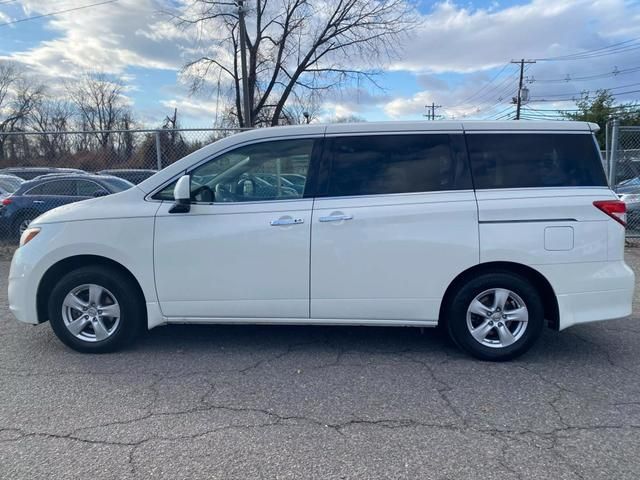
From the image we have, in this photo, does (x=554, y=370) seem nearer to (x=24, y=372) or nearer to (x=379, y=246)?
(x=379, y=246)

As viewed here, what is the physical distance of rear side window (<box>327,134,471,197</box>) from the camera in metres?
3.98

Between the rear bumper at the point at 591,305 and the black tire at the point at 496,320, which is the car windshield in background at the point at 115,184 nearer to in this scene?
the black tire at the point at 496,320

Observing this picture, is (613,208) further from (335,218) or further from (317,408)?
(317,408)

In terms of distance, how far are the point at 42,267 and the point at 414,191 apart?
3.22 metres

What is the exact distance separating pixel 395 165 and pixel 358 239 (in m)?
0.71

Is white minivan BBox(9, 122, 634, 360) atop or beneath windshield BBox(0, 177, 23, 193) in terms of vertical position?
beneath

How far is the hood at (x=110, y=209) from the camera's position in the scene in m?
4.05

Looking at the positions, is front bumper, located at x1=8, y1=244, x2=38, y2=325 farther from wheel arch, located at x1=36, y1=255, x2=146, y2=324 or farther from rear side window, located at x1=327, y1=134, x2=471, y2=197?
rear side window, located at x1=327, y1=134, x2=471, y2=197

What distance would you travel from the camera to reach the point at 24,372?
3.87m

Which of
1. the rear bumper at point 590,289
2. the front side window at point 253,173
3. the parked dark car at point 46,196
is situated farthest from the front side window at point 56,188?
the rear bumper at point 590,289

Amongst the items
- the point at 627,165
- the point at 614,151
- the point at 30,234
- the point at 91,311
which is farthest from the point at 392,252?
the point at 627,165

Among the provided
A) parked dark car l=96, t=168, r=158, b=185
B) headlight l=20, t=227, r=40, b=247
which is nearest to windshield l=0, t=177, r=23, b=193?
parked dark car l=96, t=168, r=158, b=185

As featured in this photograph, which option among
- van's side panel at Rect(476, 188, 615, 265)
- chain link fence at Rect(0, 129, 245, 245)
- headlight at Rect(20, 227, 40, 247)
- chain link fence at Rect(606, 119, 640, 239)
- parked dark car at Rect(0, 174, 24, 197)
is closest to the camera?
van's side panel at Rect(476, 188, 615, 265)

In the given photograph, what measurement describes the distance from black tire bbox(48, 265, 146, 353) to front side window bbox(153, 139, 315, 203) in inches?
31.1
